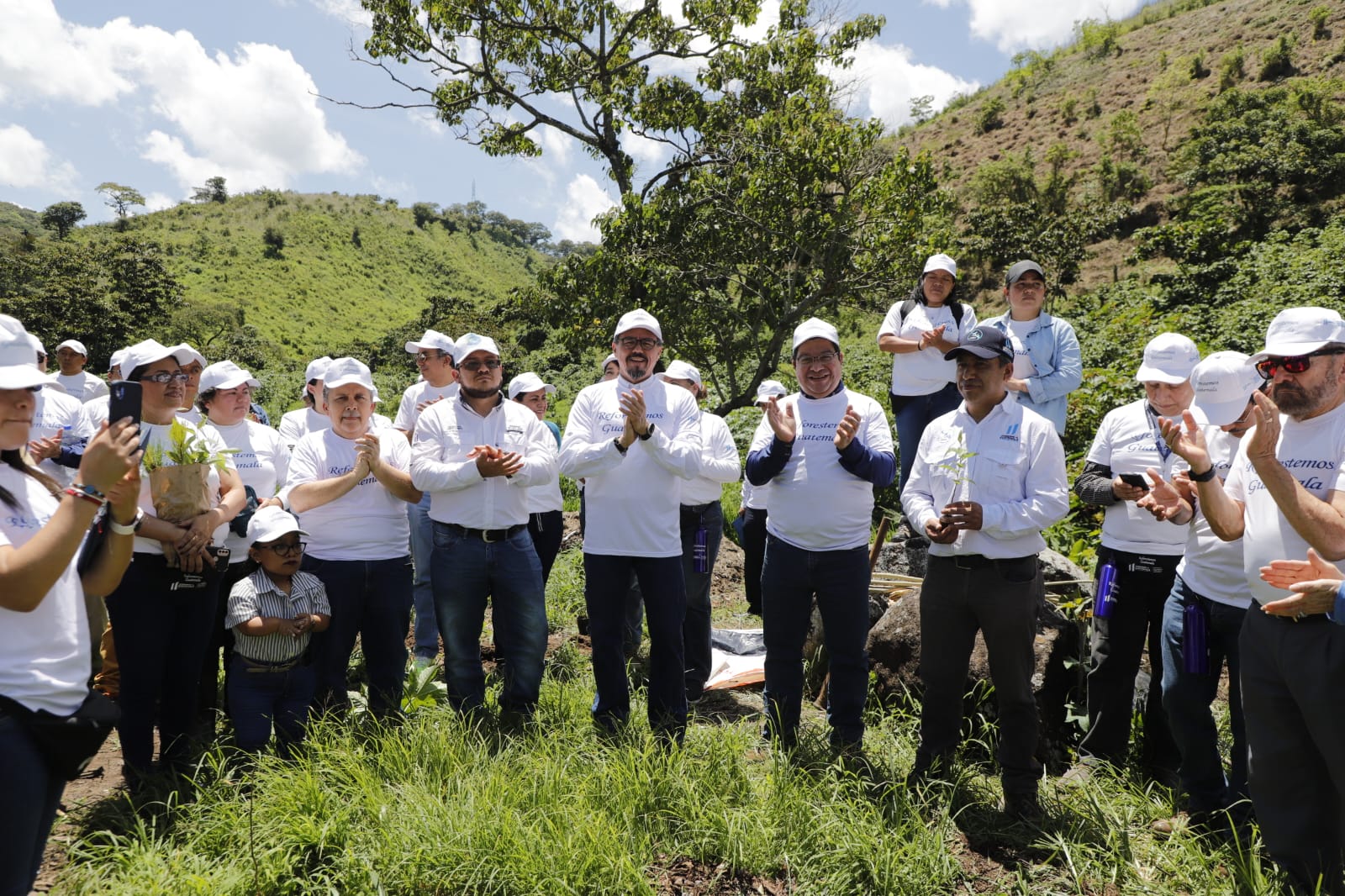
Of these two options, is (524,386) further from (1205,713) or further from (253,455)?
(1205,713)

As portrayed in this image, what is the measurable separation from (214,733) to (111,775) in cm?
52

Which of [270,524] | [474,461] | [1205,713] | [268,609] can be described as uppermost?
[474,461]

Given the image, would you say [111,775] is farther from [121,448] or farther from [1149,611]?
[1149,611]

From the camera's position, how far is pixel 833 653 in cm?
421

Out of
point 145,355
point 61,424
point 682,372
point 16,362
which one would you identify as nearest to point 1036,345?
point 682,372

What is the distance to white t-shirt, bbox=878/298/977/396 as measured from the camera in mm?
5777

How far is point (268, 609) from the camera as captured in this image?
4.01 m

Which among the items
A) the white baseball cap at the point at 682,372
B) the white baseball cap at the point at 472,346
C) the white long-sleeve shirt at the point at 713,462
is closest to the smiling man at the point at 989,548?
the white long-sleeve shirt at the point at 713,462

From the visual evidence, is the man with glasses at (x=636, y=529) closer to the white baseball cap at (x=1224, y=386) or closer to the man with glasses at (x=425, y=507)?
the man with glasses at (x=425, y=507)

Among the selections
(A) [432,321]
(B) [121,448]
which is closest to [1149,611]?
(B) [121,448]

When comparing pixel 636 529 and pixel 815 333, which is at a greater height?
pixel 815 333

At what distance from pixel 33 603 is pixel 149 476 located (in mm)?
1807

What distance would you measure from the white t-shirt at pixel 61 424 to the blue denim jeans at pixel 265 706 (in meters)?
1.34

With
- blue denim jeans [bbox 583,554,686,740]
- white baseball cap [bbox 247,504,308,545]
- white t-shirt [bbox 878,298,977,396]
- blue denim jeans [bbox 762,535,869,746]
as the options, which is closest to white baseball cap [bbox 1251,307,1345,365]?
blue denim jeans [bbox 762,535,869,746]
